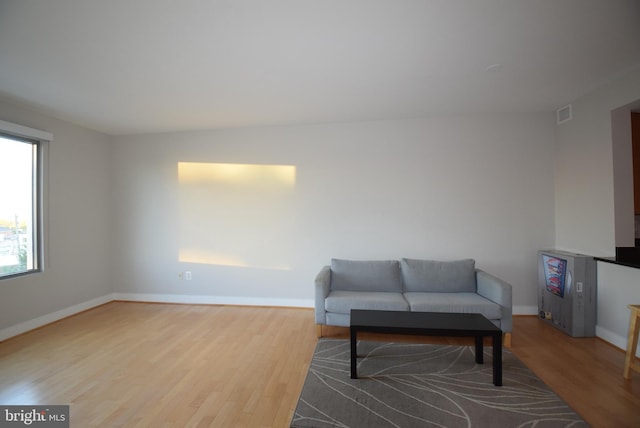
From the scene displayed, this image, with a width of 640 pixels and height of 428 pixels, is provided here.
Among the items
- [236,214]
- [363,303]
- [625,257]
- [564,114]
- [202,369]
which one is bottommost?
[202,369]

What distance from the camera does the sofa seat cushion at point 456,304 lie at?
290 cm

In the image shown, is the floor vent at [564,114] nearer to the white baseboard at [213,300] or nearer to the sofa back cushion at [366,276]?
the sofa back cushion at [366,276]

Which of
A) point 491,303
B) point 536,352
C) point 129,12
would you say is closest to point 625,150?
point 491,303

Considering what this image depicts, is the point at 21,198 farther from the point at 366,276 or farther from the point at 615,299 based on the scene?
the point at 615,299

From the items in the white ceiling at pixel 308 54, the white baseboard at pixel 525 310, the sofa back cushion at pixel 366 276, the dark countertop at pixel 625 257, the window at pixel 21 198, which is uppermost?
the white ceiling at pixel 308 54

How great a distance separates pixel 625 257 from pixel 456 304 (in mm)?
1640

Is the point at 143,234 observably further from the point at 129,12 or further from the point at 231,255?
the point at 129,12

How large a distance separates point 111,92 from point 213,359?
2880 millimetres

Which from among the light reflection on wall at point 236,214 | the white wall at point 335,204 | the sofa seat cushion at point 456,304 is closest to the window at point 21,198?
the white wall at point 335,204

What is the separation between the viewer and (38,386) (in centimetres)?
226

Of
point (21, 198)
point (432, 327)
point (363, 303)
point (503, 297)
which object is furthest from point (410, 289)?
point (21, 198)

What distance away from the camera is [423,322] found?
2.43 metres

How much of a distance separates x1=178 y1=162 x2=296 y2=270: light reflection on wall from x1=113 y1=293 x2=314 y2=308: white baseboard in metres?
0.50

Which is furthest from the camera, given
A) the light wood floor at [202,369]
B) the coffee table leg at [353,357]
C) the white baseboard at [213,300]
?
the white baseboard at [213,300]
